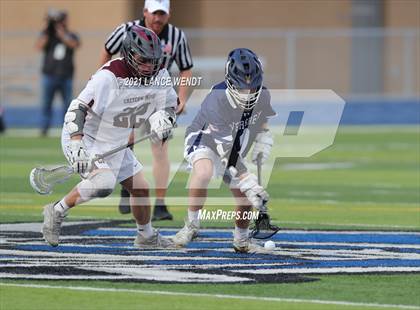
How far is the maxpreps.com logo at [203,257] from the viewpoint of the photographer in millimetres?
8266

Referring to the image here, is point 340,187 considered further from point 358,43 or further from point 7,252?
point 358,43

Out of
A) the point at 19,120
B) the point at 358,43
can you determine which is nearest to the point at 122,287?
the point at 19,120

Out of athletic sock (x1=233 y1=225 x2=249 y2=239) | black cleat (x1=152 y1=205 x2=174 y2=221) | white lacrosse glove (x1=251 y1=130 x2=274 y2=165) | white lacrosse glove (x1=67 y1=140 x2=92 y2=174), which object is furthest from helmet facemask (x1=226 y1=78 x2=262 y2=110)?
black cleat (x1=152 y1=205 x2=174 y2=221)

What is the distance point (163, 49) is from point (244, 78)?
2695 mm

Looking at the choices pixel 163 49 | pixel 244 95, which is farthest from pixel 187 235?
pixel 163 49

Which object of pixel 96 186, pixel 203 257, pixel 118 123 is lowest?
pixel 203 257

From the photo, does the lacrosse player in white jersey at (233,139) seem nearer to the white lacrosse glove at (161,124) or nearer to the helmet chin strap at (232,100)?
the helmet chin strap at (232,100)

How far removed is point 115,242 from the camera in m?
9.99

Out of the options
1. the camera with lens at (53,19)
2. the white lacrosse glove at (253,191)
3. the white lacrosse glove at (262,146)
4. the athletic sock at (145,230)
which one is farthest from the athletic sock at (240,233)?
the camera with lens at (53,19)

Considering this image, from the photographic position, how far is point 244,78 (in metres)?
9.16

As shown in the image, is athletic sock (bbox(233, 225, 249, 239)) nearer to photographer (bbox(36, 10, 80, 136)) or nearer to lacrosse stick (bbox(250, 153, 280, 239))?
lacrosse stick (bbox(250, 153, 280, 239))

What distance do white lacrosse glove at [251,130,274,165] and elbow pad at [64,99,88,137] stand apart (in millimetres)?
1226

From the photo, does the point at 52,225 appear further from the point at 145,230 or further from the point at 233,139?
the point at 233,139

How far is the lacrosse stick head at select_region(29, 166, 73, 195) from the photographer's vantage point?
9.81 m
